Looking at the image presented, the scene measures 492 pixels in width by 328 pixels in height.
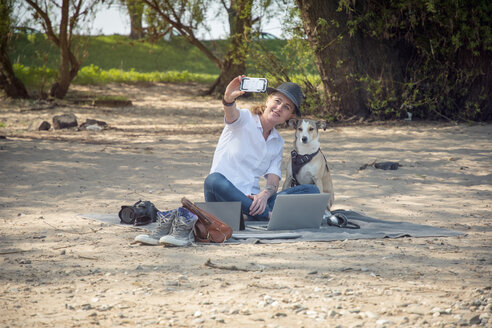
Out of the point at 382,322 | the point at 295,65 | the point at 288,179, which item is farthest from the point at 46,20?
the point at 382,322

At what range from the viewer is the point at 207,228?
4730 millimetres

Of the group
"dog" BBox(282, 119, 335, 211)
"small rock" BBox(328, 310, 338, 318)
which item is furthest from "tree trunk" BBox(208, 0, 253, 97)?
"small rock" BBox(328, 310, 338, 318)

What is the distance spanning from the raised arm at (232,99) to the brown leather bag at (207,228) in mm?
924

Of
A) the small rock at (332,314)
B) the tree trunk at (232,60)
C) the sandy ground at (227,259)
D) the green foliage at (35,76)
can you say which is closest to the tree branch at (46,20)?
the green foliage at (35,76)

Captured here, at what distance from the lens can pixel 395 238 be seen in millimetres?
4949

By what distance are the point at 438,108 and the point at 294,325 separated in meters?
11.1

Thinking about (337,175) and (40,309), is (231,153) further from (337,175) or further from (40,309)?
(337,175)

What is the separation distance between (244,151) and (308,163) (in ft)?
3.15

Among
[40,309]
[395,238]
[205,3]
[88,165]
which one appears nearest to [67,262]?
[40,309]

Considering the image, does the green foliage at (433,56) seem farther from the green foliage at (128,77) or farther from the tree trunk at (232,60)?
the green foliage at (128,77)

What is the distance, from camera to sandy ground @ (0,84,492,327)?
316cm

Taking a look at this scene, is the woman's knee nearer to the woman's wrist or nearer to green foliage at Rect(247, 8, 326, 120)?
the woman's wrist

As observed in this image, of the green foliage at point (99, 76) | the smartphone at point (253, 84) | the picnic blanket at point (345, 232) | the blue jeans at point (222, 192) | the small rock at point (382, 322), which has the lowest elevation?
the picnic blanket at point (345, 232)

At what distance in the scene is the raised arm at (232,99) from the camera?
4891 mm
